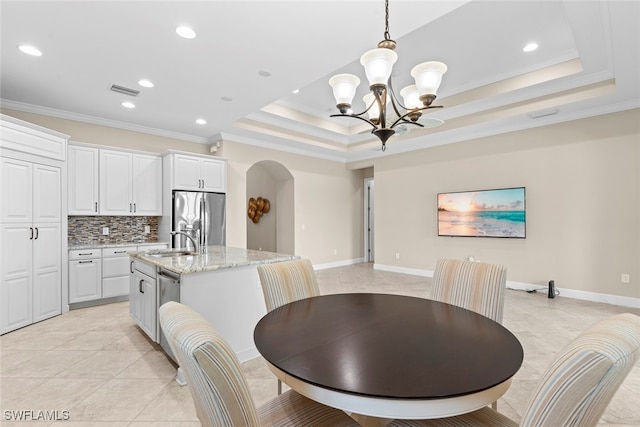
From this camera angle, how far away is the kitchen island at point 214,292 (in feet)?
7.69

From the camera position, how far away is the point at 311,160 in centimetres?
706

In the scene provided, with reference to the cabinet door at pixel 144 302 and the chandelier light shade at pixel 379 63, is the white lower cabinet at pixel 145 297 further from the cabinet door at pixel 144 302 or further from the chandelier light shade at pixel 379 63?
the chandelier light shade at pixel 379 63

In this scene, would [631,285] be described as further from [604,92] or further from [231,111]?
[231,111]

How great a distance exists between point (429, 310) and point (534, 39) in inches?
143

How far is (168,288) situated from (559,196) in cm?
550

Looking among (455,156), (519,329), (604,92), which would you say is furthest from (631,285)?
(455,156)

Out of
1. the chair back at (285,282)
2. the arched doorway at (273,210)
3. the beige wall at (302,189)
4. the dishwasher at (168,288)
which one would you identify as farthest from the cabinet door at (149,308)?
the arched doorway at (273,210)

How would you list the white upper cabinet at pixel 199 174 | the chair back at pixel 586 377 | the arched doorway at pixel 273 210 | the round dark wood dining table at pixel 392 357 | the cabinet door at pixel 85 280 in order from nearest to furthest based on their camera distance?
the chair back at pixel 586 377 < the round dark wood dining table at pixel 392 357 < the cabinet door at pixel 85 280 < the white upper cabinet at pixel 199 174 < the arched doorway at pixel 273 210

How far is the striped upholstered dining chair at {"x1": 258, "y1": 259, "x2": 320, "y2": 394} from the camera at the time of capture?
199 centimetres

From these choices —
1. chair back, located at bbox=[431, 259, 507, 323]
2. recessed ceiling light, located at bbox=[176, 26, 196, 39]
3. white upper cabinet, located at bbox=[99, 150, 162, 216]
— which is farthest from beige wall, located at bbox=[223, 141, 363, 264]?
chair back, located at bbox=[431, 259, 507, 323]

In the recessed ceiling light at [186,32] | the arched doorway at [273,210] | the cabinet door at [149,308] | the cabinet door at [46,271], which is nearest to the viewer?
the recessed ceiling light at [186,32]

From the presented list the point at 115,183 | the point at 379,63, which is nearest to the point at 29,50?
the point at 115,183

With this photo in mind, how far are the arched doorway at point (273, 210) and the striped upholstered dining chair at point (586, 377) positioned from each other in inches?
235

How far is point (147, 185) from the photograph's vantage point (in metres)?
4.94
